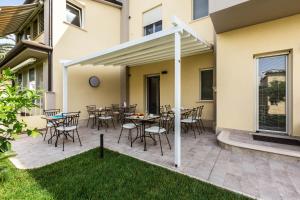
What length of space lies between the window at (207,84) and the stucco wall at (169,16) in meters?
1.41

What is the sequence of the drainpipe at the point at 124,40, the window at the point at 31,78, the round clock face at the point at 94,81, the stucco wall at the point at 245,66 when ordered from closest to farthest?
the stucco wall at the point at 245,66, the round clock face at the point at 94,81, the window at the point at 31,78, the drainpipe at the point at 124,40

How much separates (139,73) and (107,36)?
2.96 m

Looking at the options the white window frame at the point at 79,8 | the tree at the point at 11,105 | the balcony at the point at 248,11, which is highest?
the white window frame at the point at 79,8

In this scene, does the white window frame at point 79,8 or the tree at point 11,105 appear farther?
the white window frame at point 79,8

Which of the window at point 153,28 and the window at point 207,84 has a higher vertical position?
the window at point 153,28

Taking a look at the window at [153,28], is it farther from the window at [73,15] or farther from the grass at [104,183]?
the grass at [104,183]

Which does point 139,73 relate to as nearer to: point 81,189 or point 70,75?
point 70,75

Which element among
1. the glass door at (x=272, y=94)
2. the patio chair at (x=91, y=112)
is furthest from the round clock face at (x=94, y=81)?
the glass door at (x=272, y=94)

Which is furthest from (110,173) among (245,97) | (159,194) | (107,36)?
(107,36)

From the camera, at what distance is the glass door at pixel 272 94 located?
17.8 feet

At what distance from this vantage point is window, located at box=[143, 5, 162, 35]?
31.7 ft

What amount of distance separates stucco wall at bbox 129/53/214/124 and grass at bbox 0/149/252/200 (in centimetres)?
503

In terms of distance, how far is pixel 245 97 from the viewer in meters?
5.89

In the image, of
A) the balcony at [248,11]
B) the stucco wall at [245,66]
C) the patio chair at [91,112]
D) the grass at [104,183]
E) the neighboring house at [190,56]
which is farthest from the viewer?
the patio chair at [91,112]
